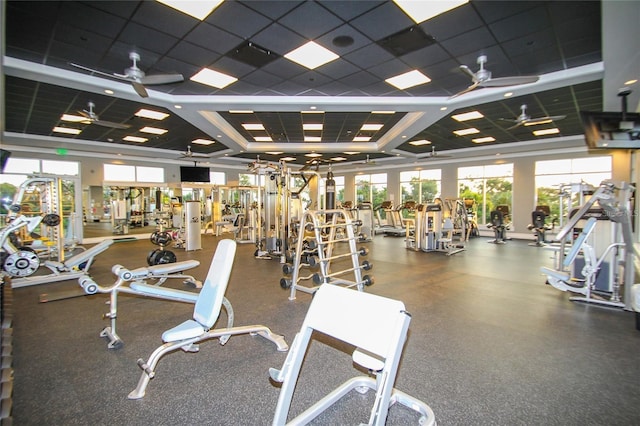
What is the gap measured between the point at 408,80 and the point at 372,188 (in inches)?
392

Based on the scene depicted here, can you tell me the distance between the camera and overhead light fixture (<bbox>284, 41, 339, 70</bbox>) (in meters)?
3.95

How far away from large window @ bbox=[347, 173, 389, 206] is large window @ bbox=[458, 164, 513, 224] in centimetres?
350

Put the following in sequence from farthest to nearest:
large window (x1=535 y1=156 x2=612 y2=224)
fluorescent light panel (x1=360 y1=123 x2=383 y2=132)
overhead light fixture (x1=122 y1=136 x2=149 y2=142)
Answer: large window (x1=535 y1=156 x2=612 y2=224)
overhead light fixture (x1=122 y1=136 x2=149 y2=142)
fluorescent light panel (x1=360 y1=123 x2=383 y2=132)

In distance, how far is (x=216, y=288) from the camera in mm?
2201

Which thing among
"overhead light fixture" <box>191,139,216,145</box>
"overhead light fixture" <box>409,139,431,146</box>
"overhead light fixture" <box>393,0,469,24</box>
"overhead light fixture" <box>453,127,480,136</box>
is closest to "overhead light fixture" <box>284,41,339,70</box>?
"overhead light fixture" <box>393,0,469,24</box>

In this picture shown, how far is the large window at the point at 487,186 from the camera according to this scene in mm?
10695

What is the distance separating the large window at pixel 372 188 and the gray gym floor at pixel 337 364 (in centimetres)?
1037

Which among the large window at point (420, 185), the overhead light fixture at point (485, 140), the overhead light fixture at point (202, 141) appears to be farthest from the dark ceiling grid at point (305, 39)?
the large window at point (420, 185)

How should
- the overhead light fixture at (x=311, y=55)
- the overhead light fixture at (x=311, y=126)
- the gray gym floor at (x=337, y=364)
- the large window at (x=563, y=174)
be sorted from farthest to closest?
the large window at (x=563, y=174)
the overhead light fixture at (x=311, y=126)
the overhead light fixture at (x=311, y=55)
the gray gym floor at (x=337, y=364)

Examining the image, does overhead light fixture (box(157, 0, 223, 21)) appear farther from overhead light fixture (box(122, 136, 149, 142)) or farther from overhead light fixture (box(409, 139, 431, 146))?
overhead light fixture (box(409, 139, 431, 146))

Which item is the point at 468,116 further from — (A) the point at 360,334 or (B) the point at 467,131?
(A) the point at 360,334

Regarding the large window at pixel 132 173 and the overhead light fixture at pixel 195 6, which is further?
the large window at pixel 132 173

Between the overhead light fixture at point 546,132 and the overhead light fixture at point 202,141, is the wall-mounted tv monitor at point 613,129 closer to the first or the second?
the overhead light fixture at point 546,132

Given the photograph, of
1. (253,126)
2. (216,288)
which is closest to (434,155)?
(253,126)
